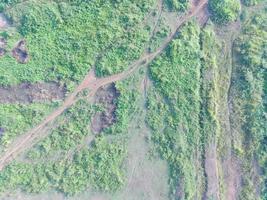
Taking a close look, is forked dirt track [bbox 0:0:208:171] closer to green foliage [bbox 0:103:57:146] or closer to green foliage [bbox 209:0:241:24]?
green foliage [bbox 0:103:57:146]

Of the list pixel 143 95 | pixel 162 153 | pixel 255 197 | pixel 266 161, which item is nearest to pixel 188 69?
pixel 143 95

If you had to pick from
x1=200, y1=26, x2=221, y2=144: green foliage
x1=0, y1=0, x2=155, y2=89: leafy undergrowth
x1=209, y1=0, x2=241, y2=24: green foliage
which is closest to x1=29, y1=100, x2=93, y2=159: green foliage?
x1=0, y1=0, x2=155, y2=89: leafy undergrowth

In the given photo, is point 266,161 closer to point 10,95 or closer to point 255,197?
point 255,197

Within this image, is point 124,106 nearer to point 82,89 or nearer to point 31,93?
point 82,89

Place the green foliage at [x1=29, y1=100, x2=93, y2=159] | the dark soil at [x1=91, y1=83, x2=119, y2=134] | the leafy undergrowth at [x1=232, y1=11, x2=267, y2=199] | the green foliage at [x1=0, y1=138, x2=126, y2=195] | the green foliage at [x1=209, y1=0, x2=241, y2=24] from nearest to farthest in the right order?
the green foliage at [x1=0, y1=138, x2=126, y2=195] → the green foliage at [x1=29, y1=100, x2=93, y2=159] → the leafy undergrowth at [x1=232, y1=11, x2=267, y2=199] → the dark soil at [x1=91, y1=83, x2=119, y2=134] → the green foliage at [x1=209, y1=0, x2=241, y2=24]

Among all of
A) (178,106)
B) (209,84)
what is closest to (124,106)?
(178,106)

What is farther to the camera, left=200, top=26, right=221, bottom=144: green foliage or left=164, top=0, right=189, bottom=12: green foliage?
left=164, top=0, right=189, bottom=12: green foliage
